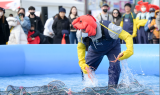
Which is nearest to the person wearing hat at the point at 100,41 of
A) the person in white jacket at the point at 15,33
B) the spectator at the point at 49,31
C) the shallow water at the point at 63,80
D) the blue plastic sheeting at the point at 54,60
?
the shallow water at the point at 63,80

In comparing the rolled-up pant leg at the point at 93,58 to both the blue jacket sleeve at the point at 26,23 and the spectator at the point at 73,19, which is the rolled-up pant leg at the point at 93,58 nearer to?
the spectator at the point at 73,19

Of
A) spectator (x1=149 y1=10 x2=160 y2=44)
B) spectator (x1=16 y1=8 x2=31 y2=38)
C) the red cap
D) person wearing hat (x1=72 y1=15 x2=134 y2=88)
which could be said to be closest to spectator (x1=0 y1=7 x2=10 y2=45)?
spectator (x1=16 y1=8 x2=31 y2=38)

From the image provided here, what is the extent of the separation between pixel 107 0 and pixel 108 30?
29.9 ft

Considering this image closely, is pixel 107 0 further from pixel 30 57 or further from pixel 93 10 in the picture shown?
pixel 30 57

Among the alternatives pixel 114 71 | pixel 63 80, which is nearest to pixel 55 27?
pixel 63 80

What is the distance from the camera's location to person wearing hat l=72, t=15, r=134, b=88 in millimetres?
3271

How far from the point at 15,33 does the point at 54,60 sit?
1.38m

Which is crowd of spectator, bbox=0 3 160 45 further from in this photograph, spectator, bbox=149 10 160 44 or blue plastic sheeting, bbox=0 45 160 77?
blue plastic sheeting, bbox=0 45 160 77

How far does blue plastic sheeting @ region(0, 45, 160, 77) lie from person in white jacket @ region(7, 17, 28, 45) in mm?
573

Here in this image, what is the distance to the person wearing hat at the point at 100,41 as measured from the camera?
3.27 meters

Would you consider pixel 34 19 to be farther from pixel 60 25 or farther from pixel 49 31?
pixel 60 25

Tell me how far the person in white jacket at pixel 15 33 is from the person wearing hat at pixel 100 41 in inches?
108

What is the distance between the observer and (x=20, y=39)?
6215 millimetres

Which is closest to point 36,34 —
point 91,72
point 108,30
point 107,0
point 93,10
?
point 91,72
